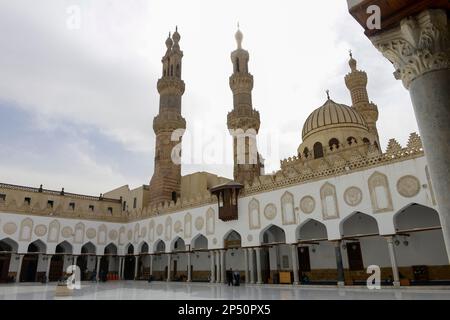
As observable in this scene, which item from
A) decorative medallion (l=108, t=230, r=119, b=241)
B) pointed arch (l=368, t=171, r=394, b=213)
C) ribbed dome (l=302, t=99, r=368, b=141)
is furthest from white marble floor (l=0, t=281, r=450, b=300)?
decorative medallion (l=108, t=230, r=119, b=241)

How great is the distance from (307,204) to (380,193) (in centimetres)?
382

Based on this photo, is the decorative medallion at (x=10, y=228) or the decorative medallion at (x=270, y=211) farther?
the decorative medallion at (x=10, y=228)

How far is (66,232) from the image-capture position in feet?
90.0

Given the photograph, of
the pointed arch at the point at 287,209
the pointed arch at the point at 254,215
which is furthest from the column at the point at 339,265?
the pointed arch at the point at 254,215

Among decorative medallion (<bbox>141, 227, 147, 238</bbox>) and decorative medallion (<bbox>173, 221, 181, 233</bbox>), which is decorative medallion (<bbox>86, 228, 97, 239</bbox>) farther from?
decorative medallion (<bbox>173, 221, 181, 233</bbox>)

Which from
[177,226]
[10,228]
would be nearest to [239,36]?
[177,226]

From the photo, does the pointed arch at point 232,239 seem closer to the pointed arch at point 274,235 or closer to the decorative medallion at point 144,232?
the pointed arch at point 274,235

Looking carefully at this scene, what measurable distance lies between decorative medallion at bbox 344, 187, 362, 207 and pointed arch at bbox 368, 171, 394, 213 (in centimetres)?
58

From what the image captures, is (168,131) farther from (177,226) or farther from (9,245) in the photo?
(9,245)

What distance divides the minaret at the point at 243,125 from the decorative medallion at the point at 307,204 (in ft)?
32.0

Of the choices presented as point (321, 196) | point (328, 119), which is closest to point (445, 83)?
point (321, 196)

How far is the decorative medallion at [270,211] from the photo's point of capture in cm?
1892

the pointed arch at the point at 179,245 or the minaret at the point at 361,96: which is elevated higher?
the minaret at the point at 361,96
